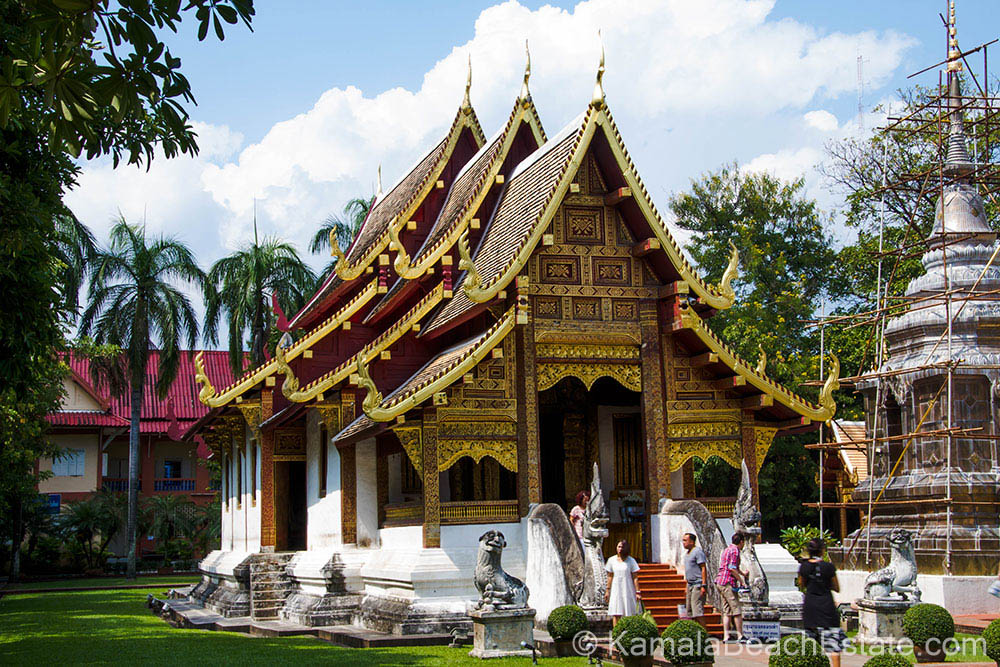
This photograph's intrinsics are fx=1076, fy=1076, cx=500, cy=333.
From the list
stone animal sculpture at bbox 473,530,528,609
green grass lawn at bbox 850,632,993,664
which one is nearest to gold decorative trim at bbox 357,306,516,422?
stone animal sculpture at bbox 473,530,528,609

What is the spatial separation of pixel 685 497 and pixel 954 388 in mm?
7353

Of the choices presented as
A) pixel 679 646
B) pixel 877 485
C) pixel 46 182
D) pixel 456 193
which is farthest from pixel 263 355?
pixel 679 646

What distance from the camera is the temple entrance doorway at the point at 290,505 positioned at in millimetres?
20109

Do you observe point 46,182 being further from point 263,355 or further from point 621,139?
point 263,355

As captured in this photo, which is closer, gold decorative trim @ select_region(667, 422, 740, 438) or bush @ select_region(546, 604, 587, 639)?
bush @ select_region(546, 604, 587, 639)

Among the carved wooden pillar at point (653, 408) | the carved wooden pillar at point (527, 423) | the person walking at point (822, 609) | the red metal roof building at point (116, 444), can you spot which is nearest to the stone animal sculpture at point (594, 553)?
the carved wooden pillar at point (527, 423)

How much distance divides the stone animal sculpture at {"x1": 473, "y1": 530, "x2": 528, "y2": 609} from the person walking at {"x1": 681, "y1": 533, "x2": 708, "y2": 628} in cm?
198

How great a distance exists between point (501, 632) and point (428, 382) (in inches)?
137

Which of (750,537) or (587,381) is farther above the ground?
(587,381)

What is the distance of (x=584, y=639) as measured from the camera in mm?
12008

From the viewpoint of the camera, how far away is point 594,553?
12969mm

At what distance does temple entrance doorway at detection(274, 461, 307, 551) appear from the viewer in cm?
2011

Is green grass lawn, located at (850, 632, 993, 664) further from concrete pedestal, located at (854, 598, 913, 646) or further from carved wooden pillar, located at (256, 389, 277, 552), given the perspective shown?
carved wooden pillar, located at (256, 389, 277, 552)

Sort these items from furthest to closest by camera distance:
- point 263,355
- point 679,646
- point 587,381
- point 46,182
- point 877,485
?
point 263,355 < point 877,485 < point 587,381 < point 46,182 < point 679,646
